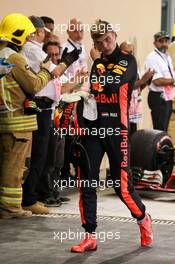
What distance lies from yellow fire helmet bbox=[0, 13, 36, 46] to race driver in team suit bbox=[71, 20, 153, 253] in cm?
110

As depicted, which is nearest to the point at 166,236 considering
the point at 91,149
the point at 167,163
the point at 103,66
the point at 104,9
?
the point at 91,149

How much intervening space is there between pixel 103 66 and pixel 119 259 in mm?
1510

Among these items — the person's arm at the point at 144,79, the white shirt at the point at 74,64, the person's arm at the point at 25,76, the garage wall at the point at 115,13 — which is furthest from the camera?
the person's arm at the point at 144,79

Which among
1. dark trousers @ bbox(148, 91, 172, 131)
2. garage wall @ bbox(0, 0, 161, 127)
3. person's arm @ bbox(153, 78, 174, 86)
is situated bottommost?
dark trousers @ bbox(148, 91, 172, 131)

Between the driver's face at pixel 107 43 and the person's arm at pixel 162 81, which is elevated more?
the driver's face at pixel 107 43

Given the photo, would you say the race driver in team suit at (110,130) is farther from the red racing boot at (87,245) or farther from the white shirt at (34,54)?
the white shirt at (34,54)

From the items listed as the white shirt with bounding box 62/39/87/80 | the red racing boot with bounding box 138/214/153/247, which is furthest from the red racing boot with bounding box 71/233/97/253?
the white shirt with bounding box 62/39/87/80

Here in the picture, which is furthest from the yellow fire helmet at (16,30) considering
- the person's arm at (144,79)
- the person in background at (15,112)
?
the person's arm at (144,79)

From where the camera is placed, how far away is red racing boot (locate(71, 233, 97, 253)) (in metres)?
5.84

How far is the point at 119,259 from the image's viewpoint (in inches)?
221

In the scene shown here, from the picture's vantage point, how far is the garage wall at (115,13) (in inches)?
352

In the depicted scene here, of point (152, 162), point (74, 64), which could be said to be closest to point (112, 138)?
point (152, 162)

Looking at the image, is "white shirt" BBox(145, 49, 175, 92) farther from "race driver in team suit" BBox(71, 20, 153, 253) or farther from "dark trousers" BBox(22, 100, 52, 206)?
"race driver in team suit" BBox(71, 20, 153, 253)

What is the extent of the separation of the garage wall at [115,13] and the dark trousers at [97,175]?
305cm
